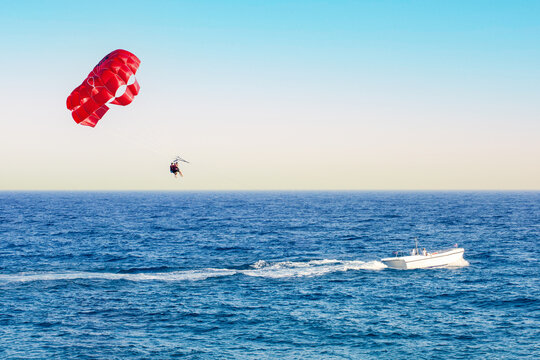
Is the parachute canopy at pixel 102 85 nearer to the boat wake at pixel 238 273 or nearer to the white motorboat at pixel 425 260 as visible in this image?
the boat wake at pixel 238 273

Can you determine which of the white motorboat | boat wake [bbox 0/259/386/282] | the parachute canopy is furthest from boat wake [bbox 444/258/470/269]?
the parachute canopy

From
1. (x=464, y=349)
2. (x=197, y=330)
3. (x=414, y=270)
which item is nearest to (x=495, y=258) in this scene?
(x=414, y=270)

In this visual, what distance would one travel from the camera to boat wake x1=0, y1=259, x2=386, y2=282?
196ft

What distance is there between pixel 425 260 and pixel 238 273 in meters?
24.1

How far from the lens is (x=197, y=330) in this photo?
40.8 metres

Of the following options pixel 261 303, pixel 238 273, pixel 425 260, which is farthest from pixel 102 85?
pixel 425 260

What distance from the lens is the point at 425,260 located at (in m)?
64.6

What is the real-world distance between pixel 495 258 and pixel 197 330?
49.5m

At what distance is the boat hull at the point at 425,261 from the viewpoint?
2505 inches

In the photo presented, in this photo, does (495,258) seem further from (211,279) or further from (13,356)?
(13,356)

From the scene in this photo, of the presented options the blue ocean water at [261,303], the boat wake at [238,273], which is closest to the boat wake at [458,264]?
the blue ocean water at [261,303]

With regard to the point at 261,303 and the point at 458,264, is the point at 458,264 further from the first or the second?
the point at 261,303

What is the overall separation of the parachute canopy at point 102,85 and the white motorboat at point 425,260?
1600 inches

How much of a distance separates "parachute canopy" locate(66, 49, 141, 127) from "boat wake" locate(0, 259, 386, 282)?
85.2ft
